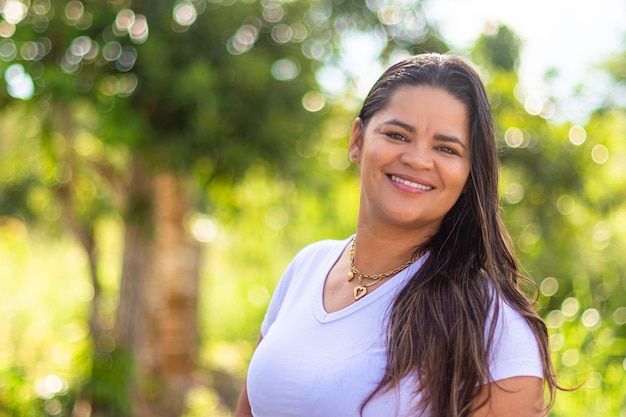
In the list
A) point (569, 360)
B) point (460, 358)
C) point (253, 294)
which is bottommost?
point (253, 294)

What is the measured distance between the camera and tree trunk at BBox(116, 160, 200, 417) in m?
5.61

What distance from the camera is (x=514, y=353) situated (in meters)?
1.55

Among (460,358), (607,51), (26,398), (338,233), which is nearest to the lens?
(460,358)

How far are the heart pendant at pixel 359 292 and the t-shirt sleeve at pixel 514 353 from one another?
1.18 feet

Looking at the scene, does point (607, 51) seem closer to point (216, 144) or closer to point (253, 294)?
point (216, 144)

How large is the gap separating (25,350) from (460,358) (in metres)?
5.50

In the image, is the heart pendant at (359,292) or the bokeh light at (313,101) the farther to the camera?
the bokeh light at (313,101)

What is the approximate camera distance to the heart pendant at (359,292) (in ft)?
6.10

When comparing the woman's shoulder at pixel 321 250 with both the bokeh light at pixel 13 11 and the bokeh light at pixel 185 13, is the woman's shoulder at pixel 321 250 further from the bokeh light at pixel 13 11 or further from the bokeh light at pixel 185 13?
the bokeh light at pixel 13 11

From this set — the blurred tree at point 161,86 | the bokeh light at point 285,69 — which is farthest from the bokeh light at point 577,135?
the bokeh light at point 285,69

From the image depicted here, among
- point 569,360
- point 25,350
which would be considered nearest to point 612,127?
point 569,360

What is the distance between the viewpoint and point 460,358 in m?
1.59

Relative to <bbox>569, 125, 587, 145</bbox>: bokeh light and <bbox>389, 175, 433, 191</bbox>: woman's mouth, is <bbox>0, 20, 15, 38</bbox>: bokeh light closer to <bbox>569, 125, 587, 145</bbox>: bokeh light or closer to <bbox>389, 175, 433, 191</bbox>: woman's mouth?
<bbox>569, 125, 587, 145</bbox>: bokeh light

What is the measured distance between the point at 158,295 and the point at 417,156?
14.4ft
